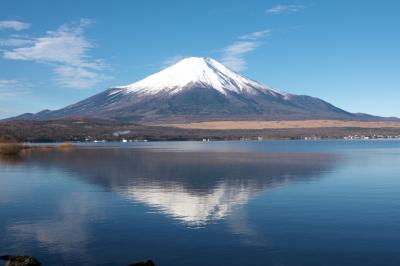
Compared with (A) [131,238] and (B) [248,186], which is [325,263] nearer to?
(A) [131,238]

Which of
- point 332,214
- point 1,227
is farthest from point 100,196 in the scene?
point 332,214

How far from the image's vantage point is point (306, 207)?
2953 centimetres

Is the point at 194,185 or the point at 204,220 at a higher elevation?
the point at 194,185

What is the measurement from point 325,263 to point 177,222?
8.90 metres

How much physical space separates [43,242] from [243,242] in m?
8.05

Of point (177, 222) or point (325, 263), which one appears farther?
point (177, 222)

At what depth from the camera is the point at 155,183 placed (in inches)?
1650

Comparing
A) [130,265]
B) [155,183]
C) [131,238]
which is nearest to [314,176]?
[155,183]

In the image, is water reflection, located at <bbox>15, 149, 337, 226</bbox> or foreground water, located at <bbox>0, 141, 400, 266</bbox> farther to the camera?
water reflection, located at <bbox>15, 149, 337, 226</bbox>

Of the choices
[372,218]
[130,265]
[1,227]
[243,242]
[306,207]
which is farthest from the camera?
[306,207]

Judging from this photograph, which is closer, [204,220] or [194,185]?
[204,220]

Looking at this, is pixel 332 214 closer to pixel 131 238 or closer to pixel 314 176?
pixel 131 238

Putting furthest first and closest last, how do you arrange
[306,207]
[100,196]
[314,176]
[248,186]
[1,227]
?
[314,176] < [248,186] < [100,196] < [306,207] < [1,227]

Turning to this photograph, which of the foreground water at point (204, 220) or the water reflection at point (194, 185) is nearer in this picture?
the foreground water at point (204, 220)
